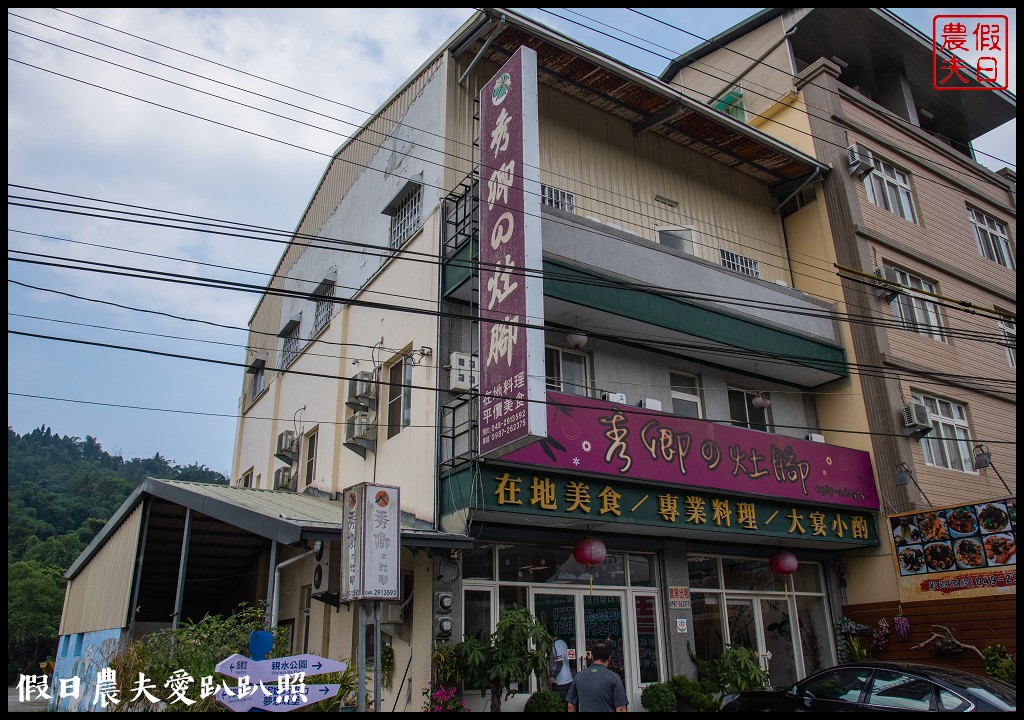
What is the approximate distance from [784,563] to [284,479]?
39.8 ft

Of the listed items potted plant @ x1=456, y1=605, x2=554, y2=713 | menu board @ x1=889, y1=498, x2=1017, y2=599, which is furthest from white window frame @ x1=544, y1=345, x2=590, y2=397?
menu board @ x1=889, y1=498, x2=1017, y2=599

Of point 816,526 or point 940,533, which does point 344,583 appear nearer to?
point 816,526

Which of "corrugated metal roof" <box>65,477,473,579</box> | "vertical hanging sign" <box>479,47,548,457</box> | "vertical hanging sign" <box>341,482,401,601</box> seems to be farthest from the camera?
"vertical hanging sign" <box>479,47,548,457</box>

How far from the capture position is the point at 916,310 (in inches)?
774

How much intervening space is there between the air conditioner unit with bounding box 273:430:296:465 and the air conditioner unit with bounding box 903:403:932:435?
14.4m

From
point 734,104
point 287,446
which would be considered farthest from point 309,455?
point 734,104

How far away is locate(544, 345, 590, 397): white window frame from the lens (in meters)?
14.4

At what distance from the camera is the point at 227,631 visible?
10.4 m

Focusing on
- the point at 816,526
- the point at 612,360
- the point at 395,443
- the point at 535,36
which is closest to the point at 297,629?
the point at 395,443

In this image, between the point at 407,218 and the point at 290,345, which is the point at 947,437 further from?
the point at 290,345

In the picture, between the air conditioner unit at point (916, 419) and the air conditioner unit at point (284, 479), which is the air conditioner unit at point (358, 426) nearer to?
the air conditioner unit at point (284, 479)

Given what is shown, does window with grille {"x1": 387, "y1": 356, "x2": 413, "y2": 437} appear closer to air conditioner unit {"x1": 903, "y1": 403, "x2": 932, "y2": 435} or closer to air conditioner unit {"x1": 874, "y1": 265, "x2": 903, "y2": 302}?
air conditioner unit {"x1": 903, "y1": 403, "x2": 932, "y2": 435}

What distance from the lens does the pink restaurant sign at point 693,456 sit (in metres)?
12.6

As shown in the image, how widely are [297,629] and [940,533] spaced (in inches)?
526
